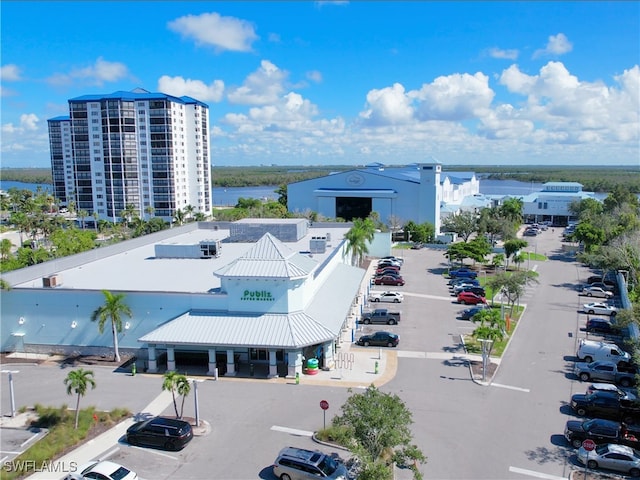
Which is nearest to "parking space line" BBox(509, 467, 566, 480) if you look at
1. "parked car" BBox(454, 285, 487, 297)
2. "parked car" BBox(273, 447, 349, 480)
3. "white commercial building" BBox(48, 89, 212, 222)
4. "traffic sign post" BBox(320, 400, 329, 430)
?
"parked car" BBox(273, 447, 349, 480)

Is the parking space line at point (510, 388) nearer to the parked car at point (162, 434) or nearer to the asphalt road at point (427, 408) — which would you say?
the asphalt road at point (427, 408)

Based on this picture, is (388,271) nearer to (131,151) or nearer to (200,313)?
(200,313)

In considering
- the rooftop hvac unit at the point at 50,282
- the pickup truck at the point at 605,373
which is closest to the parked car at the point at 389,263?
the pickup truck at the point at 605,373

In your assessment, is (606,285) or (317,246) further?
(606,285)

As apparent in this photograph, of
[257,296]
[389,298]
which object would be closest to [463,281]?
[389,298]

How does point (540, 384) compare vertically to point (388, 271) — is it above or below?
below

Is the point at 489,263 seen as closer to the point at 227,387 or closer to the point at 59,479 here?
the point at 227,387
